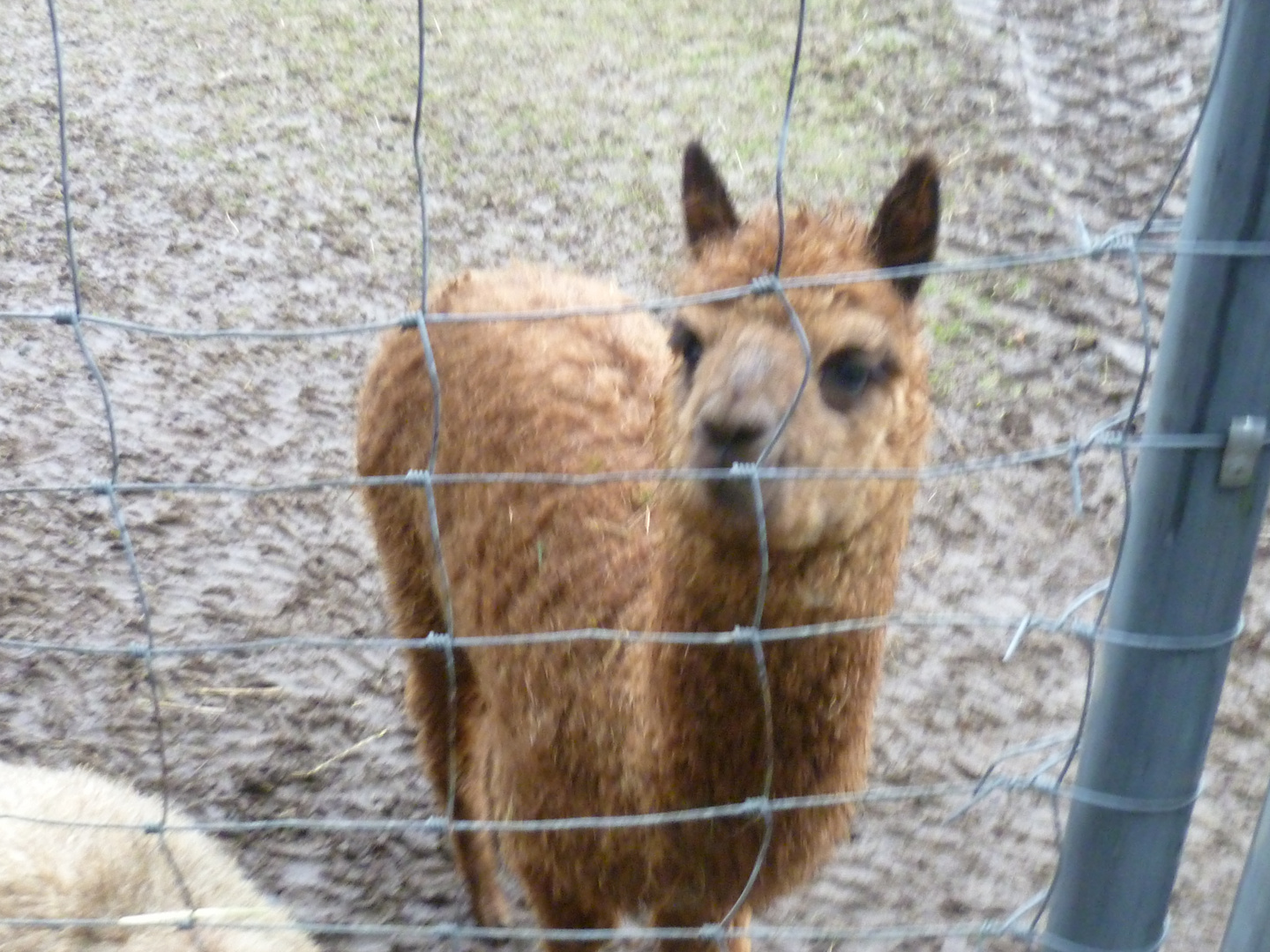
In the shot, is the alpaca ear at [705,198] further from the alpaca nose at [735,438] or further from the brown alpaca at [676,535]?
the alpaca nose at [735,438]

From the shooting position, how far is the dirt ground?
337 cm

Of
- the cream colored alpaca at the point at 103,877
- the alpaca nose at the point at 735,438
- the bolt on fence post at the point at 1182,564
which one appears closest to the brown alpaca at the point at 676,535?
the alpaca nose at the point at 735,438

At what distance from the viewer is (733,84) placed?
657 cm

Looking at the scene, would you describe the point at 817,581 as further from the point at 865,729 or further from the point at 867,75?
the point at 867,75

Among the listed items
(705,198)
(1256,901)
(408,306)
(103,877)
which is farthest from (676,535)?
(408,306)

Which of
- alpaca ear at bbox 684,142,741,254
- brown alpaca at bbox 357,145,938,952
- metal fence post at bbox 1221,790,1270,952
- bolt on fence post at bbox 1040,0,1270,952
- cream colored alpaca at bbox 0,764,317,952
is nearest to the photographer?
bolt on fence post at bbox 1040,0,1270,952

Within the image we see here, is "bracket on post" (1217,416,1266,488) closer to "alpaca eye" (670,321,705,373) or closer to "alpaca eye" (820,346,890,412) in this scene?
"alpaca eye" (820,346,890,412)

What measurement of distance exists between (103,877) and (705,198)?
5.84ft

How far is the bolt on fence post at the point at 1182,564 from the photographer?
4.36ft

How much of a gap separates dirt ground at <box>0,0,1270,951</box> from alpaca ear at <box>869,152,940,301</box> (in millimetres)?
1786

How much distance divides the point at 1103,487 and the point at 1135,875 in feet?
9.32

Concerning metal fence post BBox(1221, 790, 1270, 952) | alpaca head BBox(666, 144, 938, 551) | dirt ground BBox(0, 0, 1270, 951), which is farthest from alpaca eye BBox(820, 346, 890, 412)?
dirt ground BBox(0, 0, 1270, 951)

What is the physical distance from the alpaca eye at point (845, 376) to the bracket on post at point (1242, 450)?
0.58 meters

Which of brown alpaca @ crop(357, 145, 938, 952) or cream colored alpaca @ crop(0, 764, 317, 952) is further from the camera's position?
cream colored alpaca @ crop(0, 764, 317, 952)
